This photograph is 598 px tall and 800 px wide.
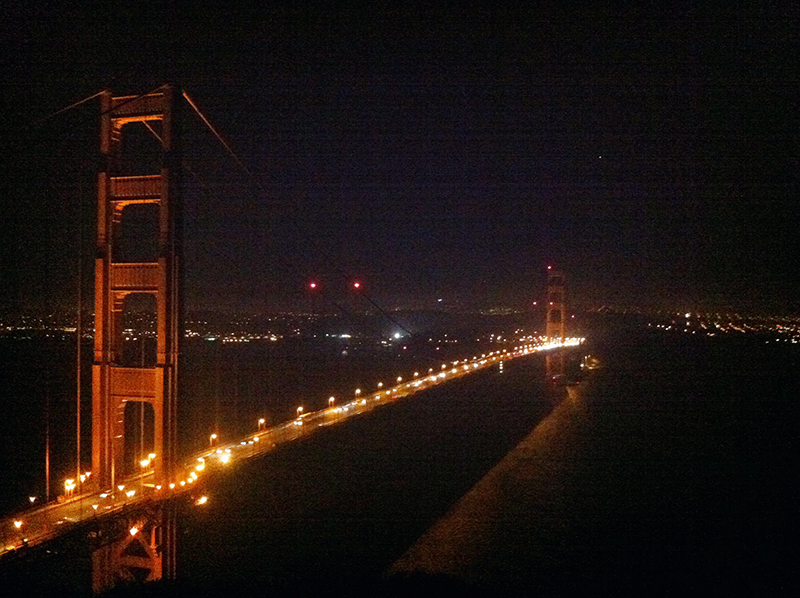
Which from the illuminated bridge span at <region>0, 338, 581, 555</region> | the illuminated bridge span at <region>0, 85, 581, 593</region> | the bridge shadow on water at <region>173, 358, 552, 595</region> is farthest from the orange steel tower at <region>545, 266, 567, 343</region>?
the illuminated bridge span at <region>0, 85, 581, 593</region>

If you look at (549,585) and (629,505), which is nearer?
(549,585)

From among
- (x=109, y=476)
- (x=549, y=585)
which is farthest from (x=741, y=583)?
(x=109, y=476)

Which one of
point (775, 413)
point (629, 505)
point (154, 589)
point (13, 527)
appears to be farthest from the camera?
point (775, 413)

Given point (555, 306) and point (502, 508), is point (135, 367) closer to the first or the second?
point (502, 508)

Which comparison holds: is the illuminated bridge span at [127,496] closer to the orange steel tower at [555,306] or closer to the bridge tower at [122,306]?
the bridge tower at [122,306]

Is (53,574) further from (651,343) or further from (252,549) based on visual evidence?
(651,343)

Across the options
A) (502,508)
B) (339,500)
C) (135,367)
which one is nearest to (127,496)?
(135,367)

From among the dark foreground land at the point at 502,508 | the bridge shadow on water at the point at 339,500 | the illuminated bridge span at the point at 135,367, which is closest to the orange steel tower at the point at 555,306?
the dark foreground land at the point at 502,508
